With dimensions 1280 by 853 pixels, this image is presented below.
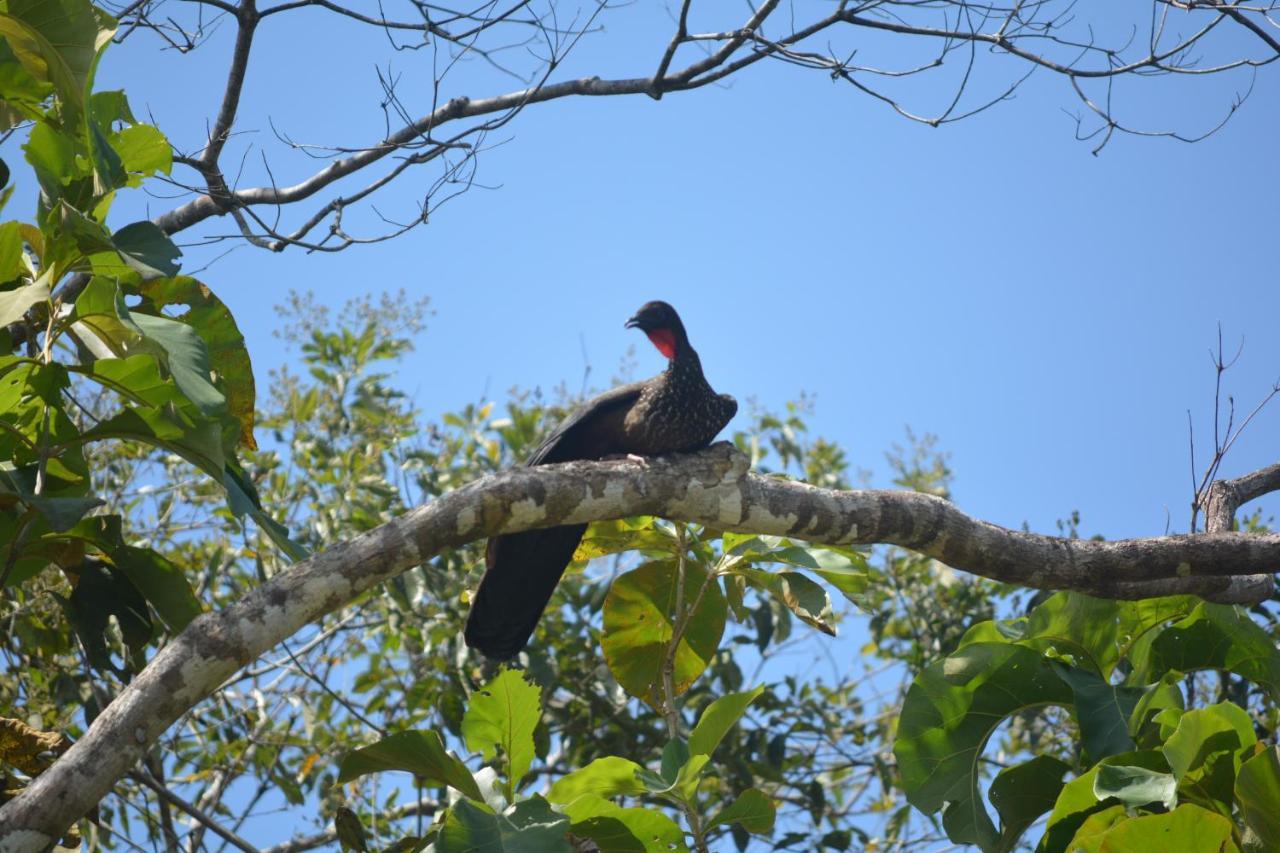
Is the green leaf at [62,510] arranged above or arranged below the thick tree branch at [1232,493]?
below

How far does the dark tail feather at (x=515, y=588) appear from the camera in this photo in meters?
4.03

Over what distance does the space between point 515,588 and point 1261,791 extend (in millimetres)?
2362

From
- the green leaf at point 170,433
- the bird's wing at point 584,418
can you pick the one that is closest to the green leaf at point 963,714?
the green leaf at point 170,433

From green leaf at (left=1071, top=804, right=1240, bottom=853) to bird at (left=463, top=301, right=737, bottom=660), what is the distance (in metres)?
2.01

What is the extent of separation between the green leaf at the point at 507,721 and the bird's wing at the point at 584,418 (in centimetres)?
178

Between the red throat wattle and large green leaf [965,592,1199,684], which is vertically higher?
the red throat wattle

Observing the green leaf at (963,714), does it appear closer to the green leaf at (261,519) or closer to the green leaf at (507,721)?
the green leaf at (507,721)

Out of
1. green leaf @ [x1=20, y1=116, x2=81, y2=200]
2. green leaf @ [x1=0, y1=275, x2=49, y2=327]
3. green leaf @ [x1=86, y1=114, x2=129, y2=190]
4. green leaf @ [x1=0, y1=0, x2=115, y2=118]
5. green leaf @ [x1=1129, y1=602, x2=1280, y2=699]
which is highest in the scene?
green leaf @ [x1=0, y1=0, x2=115, y2=118]

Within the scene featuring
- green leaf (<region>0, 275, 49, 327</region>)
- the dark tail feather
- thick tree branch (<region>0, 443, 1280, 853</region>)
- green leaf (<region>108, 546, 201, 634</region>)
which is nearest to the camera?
thick tree branch (<region>0, 443, 1280, 853</region>)

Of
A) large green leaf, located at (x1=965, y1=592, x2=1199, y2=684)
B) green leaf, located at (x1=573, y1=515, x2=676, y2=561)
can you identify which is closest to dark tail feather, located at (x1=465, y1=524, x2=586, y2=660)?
green leaf, located at (x1=573, y1=515, x2=676, y2=561)

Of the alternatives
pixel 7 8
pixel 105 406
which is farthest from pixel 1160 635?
pixel 105 406

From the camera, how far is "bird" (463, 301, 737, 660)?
4.05 meters

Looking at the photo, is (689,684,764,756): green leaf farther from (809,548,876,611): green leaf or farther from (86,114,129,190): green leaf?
(86,114,129,190): green leaf

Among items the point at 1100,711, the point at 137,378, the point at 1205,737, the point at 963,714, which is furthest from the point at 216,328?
the point at 1205,737
